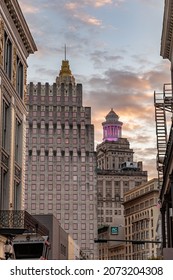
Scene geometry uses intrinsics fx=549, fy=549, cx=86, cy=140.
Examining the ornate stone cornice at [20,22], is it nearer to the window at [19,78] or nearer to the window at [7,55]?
the window at [7,55]

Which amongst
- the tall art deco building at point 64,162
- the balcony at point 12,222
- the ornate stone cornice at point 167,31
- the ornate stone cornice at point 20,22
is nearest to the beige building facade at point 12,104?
the ornate stone cornice at point 20,22

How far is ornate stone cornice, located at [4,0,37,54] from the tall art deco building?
131 meters

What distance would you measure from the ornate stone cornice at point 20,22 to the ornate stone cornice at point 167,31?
11.1 m

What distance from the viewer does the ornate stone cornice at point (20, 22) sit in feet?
132

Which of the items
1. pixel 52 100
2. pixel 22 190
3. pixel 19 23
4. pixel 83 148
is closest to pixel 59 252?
pixel 22 190

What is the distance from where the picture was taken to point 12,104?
41219 millimetres

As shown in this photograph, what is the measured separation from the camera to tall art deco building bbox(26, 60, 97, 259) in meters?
178

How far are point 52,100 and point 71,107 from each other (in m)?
7.37

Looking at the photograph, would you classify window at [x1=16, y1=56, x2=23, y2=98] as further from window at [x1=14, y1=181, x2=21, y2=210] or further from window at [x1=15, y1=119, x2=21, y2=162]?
window at [x1=14, y1=181, x2=21, y2=210]

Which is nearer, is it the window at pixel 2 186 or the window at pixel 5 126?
the window at pixel 2 186

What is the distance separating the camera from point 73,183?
180250mm

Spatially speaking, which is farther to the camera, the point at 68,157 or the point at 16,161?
the point at 68,157

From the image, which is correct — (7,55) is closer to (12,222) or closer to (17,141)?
(17,141)
